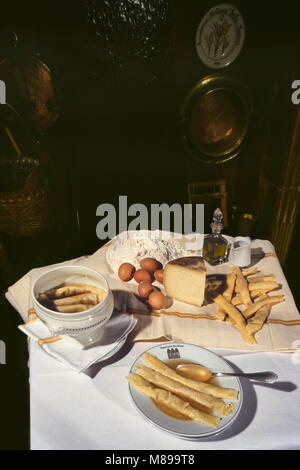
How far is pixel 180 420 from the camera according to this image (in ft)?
3.04

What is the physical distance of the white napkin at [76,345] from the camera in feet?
3.49

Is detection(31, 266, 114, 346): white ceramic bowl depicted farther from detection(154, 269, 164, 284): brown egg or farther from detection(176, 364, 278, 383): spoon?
detection(154, 269, 164, 284): brown egg

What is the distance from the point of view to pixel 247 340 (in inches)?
47.6

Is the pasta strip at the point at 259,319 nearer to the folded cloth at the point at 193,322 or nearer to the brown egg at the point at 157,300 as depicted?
the folded cloth at the point at 193,322

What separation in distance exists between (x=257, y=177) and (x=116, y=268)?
6.66ft

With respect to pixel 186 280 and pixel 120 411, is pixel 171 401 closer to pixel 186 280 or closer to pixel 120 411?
pixel 120 411

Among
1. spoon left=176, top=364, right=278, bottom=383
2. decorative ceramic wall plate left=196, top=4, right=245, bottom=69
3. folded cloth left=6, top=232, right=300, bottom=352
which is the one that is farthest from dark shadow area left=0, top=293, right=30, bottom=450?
decorative ceramic wall plate left=196, top=4, right=245, bottom=69

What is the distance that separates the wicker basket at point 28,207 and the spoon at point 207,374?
69.6 inches

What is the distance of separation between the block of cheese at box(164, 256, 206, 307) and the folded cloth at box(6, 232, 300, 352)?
1.3 inches

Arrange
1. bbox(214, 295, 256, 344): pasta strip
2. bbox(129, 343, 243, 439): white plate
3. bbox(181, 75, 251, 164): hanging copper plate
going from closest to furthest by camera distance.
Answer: bbox(129, 343, 243, 439): white plate
bbox(214, 295, 256, 344): pasta strip
bbox(181, 75, 251, 164): hanging copper plate

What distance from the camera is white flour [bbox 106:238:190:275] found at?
154 cm

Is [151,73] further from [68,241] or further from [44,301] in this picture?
[44,301]

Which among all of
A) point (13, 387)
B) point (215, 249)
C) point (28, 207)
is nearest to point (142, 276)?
point (215, 249)

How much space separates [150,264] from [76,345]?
1.68 ft
